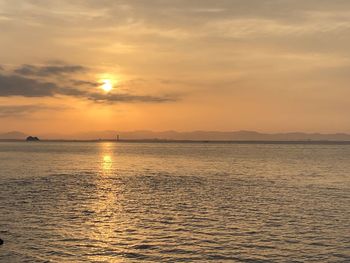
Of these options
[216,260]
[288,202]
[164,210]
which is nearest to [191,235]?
[216,260]

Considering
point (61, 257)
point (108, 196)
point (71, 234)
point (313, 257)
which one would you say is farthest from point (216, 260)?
point (108, 196)

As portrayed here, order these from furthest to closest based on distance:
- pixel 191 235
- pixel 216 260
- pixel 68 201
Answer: pixel 68 201
pixel 191 235
pixel 216 260

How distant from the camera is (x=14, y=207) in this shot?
49.9 m

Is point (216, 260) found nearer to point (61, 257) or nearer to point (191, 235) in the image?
point (191, 235)

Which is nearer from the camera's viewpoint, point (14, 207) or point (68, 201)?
point (14, 207)

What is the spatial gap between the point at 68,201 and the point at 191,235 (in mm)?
24404

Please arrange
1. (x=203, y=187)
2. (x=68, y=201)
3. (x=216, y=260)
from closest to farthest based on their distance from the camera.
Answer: (x=216, y=260)
(x=68, y=201)
(x=203, y=187)

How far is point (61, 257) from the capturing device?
97.8 feet

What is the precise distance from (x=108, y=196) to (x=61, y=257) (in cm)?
3202

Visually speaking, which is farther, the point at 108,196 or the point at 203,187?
the point at 203,187

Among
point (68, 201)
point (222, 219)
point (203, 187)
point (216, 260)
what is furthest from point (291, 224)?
point (203, 187)

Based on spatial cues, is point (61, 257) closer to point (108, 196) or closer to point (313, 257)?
point (313, 257)

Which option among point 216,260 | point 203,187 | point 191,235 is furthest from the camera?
point 203,187

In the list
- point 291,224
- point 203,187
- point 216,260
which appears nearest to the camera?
point 216,260
